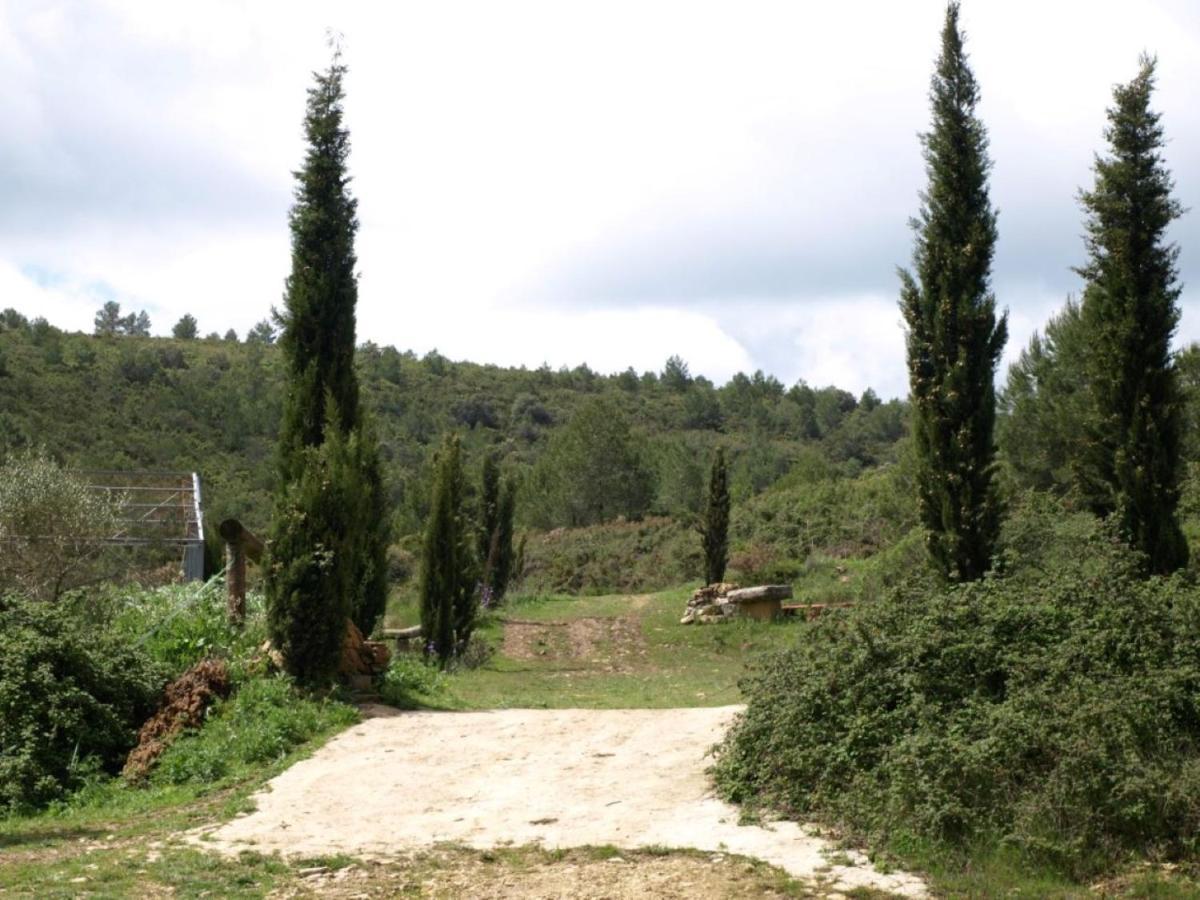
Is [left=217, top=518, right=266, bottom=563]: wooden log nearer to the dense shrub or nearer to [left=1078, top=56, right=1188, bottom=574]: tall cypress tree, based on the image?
the dense shrub

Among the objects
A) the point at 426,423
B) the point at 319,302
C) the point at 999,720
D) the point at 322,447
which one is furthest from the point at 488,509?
the point at 426,423

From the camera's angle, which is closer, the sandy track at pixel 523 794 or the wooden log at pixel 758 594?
the sandy track at pixel 523 794

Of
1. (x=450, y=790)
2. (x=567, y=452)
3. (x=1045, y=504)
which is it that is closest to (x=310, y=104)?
(x=450, y=790)

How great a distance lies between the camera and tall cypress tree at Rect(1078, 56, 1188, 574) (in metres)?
13.7

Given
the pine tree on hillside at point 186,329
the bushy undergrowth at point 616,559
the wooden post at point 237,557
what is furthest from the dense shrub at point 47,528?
the pine tree on hillside at point 186,329

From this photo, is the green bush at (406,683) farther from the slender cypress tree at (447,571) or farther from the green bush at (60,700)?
the slender cypress tree at (447,571)

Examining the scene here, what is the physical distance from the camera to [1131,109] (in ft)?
48.4

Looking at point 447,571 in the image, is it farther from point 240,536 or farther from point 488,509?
point 488,509

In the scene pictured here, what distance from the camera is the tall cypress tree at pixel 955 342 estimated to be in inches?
546

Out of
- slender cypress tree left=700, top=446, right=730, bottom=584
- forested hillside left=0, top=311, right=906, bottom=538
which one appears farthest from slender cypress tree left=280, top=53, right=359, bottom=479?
forested hillside left=0, top=311, right=906, bottom=538

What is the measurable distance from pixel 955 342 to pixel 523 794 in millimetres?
7915

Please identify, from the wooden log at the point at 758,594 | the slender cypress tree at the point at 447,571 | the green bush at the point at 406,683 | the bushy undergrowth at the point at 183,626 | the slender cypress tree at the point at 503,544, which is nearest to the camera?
the green bush at the point at 406,683

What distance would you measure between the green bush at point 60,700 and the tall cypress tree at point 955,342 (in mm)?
8486

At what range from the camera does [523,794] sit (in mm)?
9008
